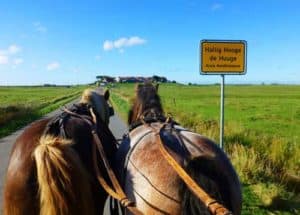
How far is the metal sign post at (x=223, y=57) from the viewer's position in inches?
346

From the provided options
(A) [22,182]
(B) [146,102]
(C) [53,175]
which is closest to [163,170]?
(C) [53,175]

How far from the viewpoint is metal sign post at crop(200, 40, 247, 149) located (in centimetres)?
879

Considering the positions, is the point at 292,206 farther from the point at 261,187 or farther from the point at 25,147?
the point at 25,147

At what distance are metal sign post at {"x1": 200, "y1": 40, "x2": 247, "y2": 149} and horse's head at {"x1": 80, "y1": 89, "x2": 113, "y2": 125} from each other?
2916 millimetres

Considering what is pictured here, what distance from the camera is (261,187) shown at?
26.4 feet

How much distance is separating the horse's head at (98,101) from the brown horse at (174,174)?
2050mm

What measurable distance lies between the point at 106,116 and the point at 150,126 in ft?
8.89

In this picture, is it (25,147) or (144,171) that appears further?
(25,147)

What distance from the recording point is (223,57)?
29.0 ft

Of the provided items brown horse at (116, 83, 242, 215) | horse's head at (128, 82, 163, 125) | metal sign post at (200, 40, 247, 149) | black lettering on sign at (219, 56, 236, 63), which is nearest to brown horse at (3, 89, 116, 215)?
brown horse at (116, 83, 242, 215)

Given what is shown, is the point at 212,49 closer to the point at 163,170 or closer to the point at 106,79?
the point at 106,79

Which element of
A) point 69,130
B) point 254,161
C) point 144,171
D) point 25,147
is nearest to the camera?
point 144,171

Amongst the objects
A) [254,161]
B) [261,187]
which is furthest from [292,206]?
[254,161]

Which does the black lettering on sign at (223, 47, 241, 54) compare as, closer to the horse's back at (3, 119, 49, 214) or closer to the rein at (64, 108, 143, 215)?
the rein at (64, 108, 143, 215)
